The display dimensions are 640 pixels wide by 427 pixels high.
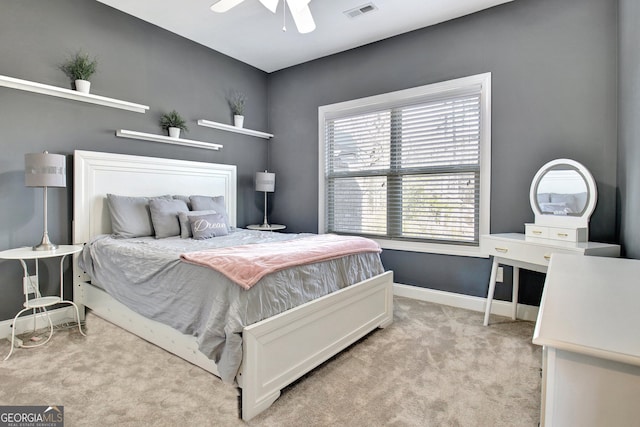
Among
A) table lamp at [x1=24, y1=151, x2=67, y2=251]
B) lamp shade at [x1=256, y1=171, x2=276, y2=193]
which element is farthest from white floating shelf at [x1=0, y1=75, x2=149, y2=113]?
lamp shade at [x1=256, y1=171, x2=276, y2=193]

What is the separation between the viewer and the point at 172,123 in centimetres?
355

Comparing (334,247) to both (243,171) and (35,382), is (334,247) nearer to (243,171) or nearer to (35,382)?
(35,382)

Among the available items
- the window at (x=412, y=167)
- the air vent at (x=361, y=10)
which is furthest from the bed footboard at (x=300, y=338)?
the air vent at (x=361, y=10)

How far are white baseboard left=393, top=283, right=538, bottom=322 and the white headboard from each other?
2468 millimetres

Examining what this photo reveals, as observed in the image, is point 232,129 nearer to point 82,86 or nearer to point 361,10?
point 82,86

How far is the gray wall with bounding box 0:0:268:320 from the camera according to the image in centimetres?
258

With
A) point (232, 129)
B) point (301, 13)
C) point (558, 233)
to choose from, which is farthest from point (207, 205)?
point (558, 233)

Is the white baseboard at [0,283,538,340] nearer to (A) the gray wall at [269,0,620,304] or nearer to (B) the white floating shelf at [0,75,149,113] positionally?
(A) the gray wall at [269,0,620,304]

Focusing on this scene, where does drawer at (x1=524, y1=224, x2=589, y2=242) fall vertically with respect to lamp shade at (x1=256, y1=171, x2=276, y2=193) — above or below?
below

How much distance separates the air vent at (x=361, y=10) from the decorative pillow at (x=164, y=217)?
247cm

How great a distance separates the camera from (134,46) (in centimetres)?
329

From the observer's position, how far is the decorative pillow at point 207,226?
2.95m

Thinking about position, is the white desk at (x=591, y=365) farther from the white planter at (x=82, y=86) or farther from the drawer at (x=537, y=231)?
the white planter at (x=82, y=86)

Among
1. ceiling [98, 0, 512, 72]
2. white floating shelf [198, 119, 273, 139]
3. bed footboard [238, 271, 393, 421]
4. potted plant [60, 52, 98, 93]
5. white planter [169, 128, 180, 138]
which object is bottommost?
bed footboard [238, 271, 393, 421]
